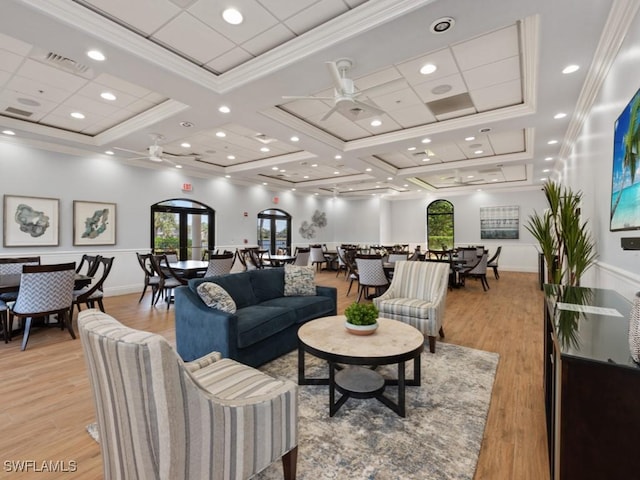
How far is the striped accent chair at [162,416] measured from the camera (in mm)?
1099

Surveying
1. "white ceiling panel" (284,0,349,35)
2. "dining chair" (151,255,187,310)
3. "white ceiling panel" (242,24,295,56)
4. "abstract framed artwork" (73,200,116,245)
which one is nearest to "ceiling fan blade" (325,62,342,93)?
"white ceiling panel" (284,0,349,35)

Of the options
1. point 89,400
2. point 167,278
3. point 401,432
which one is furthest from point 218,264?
point 401,432

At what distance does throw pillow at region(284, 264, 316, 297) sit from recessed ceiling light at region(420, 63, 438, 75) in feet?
9.31

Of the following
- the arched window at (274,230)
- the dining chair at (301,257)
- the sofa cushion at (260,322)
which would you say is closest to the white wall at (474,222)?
the arched window at (274,230)

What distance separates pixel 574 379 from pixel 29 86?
606 centimetres

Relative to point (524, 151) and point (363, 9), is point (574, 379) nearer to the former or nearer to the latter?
point (363, 9)

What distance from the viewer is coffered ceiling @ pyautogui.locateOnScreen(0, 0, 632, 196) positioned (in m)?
2.58

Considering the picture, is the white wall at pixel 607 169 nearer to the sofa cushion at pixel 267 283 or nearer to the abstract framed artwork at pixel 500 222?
the sofa cushion at pixel 267 283

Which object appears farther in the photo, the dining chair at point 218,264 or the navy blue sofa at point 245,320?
the dining chair at point 218,264

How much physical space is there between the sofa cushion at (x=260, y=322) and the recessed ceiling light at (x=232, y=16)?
2.71m

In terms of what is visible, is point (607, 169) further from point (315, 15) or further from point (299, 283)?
point (299, 283)

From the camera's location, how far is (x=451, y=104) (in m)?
4.55

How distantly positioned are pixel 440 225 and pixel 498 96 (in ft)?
29.6

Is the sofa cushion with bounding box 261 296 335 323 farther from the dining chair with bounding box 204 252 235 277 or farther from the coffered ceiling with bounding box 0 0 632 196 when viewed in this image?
the coffered ceiling with bounding box 0 0 632 196
